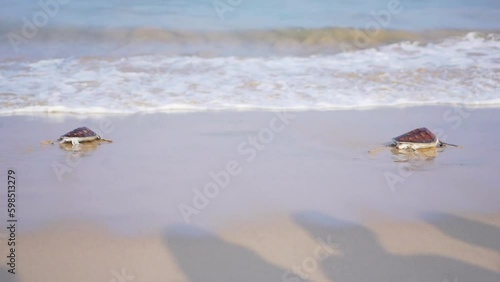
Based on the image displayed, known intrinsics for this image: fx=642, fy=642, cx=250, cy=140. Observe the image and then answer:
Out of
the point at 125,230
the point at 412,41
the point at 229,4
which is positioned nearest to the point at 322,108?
the point at 125,230

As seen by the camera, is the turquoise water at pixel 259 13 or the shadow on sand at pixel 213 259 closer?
the shadow on sand at pixel 213 259

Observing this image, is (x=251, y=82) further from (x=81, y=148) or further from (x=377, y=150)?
(x=81, y=148)

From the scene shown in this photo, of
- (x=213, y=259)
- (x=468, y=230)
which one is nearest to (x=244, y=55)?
(x=468, y=230)

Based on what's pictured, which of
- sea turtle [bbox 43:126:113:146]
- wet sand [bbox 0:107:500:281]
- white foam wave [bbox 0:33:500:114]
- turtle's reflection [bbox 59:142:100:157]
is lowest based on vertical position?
wet sand [bbox 0:107:500:281]

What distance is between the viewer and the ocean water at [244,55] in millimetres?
7453

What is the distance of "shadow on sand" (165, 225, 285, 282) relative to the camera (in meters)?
3.57

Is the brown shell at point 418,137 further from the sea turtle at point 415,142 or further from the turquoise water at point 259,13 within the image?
the turquoise water at point 259,13

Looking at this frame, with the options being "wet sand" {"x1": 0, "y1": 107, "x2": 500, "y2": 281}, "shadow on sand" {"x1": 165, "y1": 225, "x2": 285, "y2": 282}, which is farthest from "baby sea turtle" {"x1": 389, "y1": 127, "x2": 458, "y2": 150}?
"shadow on sand" {"x1": 165, "y1": 225, "x2": 285, "y2": 282}

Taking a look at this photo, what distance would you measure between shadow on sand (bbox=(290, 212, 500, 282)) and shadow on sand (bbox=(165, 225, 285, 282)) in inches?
14.1

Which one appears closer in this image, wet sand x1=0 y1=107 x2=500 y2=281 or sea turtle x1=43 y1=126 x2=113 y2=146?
wet sand x1=0 y1=107 x2=500 y2=281

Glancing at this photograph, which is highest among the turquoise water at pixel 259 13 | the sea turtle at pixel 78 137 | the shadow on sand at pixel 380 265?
the turquoise water at pixel 259 13

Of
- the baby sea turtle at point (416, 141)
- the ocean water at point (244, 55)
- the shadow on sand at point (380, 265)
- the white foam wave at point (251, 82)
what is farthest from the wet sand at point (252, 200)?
the ocean water at point (244, 55)

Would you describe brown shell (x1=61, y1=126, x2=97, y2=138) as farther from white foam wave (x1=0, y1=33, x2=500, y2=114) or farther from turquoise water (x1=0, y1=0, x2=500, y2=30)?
turquoise water (x1=0, y1=0, x2=500, y2=30)

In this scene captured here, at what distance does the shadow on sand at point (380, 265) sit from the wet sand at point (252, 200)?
11 millimetres
